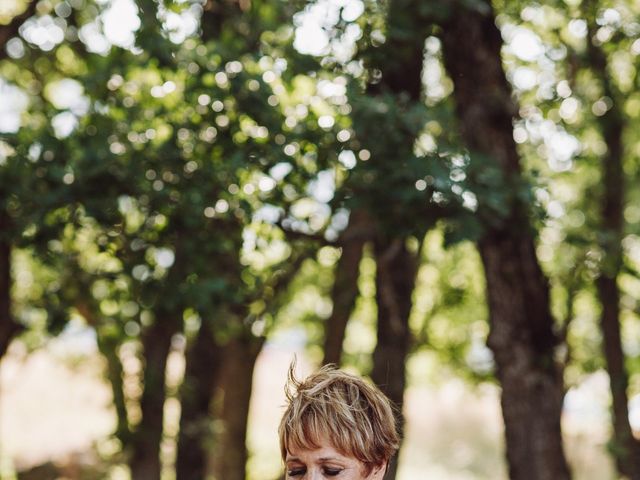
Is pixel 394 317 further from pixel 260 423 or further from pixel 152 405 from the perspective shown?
pixel 260 423

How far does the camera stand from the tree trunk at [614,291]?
43.7ft

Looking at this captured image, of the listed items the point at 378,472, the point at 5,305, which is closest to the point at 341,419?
the point at 378,472

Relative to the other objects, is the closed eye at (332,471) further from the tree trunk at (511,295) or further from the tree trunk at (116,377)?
the tree trunk at (116,377)

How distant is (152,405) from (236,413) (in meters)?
2.01

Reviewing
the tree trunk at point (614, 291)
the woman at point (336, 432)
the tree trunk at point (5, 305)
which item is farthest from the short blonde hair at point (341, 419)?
the tree trunk at point (614, 291)

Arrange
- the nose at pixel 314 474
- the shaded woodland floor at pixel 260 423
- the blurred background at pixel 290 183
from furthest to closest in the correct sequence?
the shaded woodland floor at pixel 260 423, the blurred background at pixel 290 183, the nose at pixel 314 474

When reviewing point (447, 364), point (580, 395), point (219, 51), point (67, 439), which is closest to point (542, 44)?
point (219, 51)

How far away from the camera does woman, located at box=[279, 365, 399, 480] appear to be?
417cm

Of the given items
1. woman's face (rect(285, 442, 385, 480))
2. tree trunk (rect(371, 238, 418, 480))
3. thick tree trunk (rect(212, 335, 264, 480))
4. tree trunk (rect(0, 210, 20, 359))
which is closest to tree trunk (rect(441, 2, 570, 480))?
tree trunk (rect(371, 238, 418, 480))

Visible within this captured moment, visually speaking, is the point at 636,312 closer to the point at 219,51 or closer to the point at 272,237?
the point at 272,237

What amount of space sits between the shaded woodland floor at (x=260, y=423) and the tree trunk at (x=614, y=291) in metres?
2.32

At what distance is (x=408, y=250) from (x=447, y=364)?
11.1 m

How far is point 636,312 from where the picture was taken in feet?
48.4

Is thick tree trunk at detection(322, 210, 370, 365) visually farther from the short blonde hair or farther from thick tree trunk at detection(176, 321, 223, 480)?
the short blonde hair
